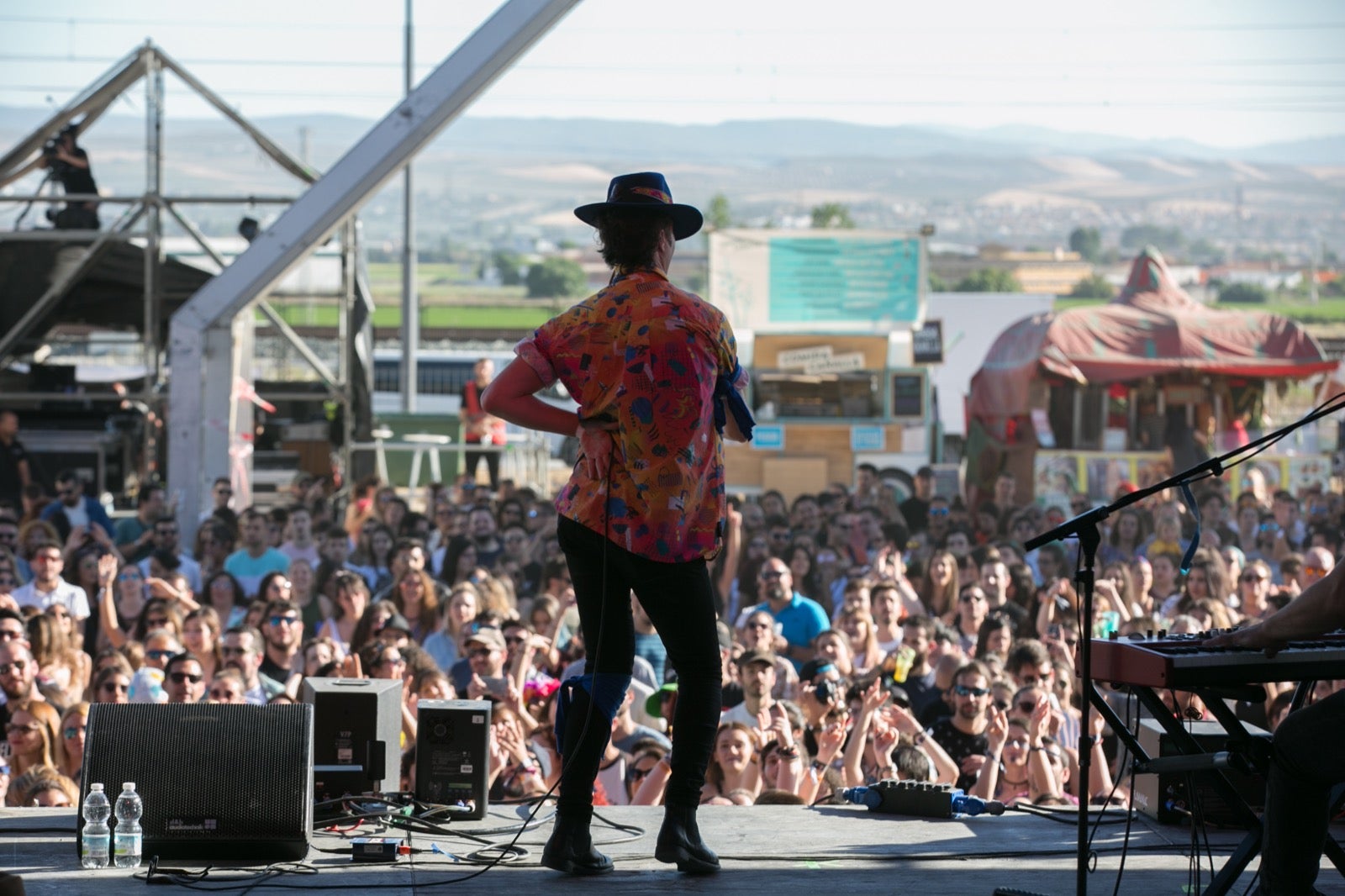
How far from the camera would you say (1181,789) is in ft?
15.8

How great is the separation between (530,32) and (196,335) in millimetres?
3406

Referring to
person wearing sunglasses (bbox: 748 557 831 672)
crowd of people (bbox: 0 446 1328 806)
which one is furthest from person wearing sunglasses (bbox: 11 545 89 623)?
person wearing sunglasses (bbox: 748 557 831 672)

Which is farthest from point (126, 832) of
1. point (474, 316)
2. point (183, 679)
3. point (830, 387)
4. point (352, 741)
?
point (474, 316)

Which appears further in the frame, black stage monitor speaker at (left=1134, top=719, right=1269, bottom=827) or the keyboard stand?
black stage monitor speaker at (left=1134, top=719, right=1269, bottom=827)

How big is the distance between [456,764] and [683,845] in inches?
40.5

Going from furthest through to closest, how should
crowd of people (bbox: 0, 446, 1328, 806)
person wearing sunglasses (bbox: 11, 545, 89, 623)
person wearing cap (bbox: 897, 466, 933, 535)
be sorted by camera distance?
person wearing cap (bbox: 897, 466, 933, 535) < person wearing sunglasses (bbox: 11, 545, 89, 623) < crowd of people (bbox: 0, 446, 1328, 806)

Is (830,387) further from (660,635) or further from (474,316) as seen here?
(474,316)

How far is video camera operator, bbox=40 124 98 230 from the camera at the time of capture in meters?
14.4

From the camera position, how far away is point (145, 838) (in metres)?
4.23

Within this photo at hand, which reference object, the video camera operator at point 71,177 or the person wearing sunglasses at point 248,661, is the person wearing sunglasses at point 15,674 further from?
the video camera operator at point 71,177

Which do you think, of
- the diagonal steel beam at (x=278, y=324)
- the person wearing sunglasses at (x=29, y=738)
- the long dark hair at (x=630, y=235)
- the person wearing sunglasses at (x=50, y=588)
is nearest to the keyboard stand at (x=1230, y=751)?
the long dark hair at (x=630, y=235)

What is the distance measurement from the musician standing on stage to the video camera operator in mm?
12820

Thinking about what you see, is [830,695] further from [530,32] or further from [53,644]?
[530,32]

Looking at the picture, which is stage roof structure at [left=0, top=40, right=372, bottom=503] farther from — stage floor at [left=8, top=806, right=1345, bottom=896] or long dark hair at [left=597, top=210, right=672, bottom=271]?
long dark hair at [left=597, top=210, right=672, bottom=271]
